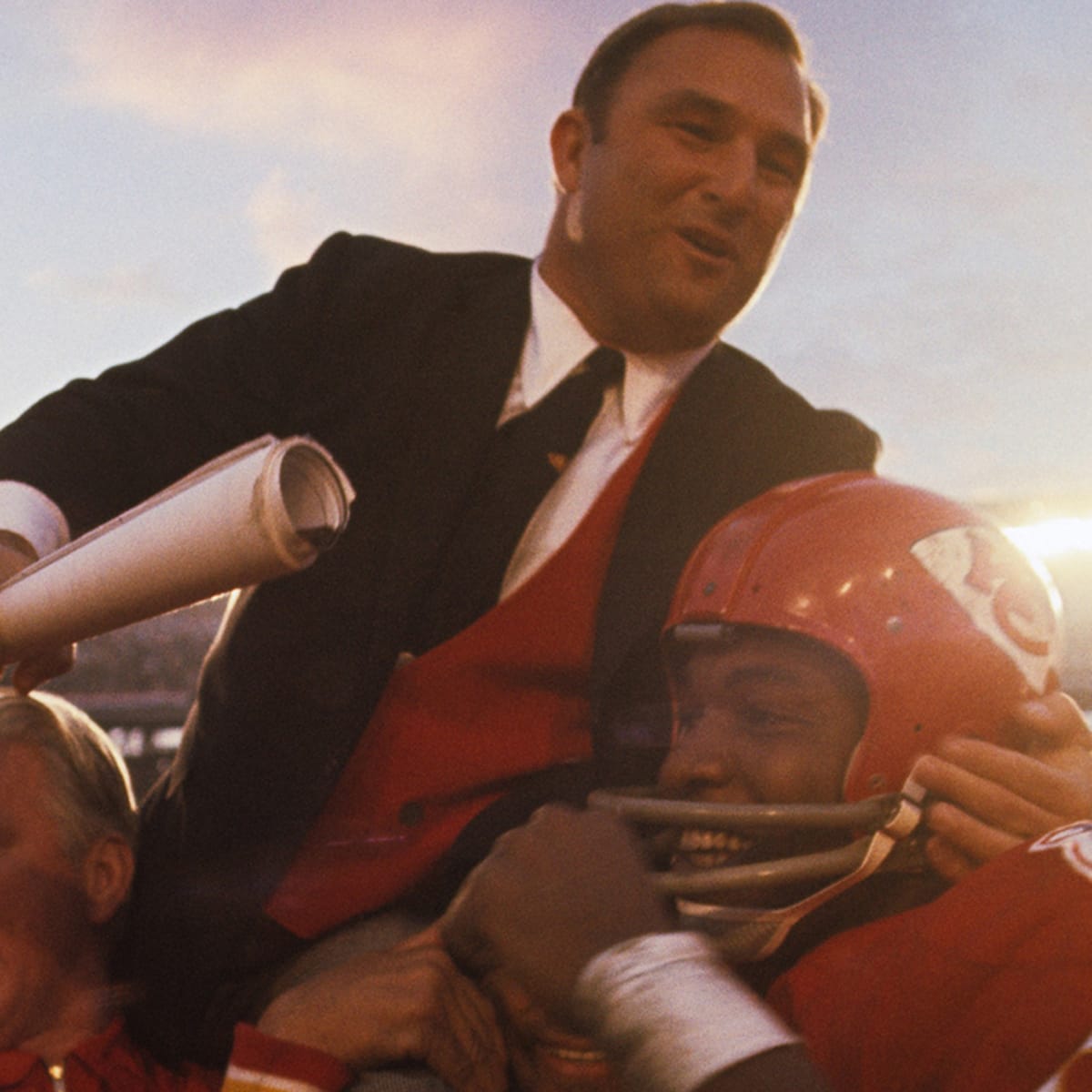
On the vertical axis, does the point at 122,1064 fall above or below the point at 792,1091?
below

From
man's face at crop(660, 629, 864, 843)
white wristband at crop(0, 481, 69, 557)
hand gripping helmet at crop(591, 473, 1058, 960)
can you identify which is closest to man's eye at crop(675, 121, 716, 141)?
hand gripping helmet at crop(591, 473, 1058, 960)

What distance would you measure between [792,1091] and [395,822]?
1.66ft

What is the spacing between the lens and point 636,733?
95 cm

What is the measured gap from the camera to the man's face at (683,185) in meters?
0.95

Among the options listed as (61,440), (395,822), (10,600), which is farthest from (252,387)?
(395,822)

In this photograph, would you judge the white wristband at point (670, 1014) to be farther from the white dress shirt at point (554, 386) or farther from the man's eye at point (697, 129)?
the man's eye at point (697, 129)

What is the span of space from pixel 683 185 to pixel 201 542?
1.59 ft

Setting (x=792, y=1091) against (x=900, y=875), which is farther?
(x=900, y=875)

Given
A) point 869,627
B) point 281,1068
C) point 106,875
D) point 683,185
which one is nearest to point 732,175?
point 683,185

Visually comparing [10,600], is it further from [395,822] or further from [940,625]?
[940,625]

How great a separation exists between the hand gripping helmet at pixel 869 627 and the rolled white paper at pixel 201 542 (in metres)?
0.30

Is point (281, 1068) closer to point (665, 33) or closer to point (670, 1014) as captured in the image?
point (670, 1014)

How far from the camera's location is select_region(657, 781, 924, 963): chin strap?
0.82 m

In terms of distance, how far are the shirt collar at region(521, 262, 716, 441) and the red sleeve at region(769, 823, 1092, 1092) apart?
0.48 metres
